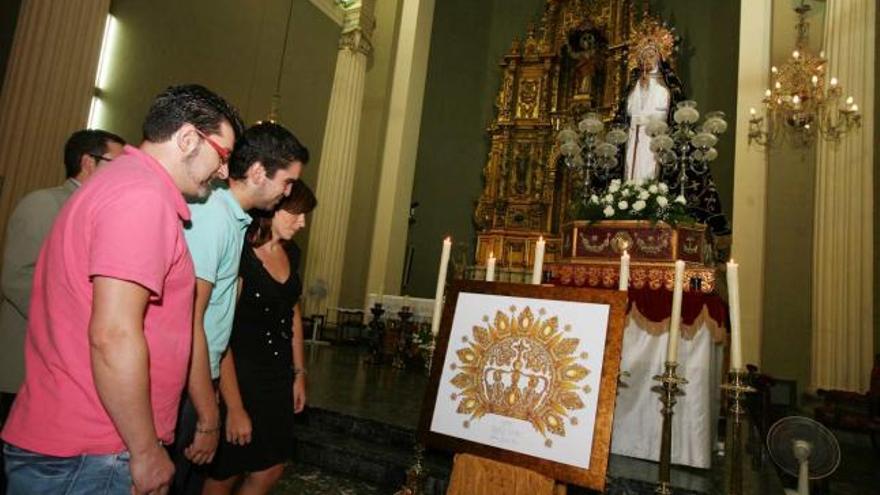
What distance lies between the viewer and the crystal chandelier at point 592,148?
5199mm

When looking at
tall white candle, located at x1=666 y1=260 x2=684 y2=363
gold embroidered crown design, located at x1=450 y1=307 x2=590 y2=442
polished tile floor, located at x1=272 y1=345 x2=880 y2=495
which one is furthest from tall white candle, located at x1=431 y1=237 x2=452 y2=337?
polished tile floor, located at x1=272 y1=345 x2=880 y2=495

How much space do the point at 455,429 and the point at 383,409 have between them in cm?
241

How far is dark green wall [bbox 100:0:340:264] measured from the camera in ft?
23.4

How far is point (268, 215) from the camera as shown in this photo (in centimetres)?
204

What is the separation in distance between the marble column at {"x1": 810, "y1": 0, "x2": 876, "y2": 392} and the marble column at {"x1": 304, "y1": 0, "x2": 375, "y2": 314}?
746 cm

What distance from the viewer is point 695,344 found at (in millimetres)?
3344

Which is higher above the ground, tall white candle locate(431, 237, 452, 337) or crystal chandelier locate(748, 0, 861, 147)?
crystal chandelier locate(748, 0, 861, 147)

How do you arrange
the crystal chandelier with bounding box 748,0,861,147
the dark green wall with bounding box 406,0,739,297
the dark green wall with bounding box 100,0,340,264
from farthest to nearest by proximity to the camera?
the dark green wall with bounding box 406,0,739,297 → the dark green wall with bounding box 100,0,340,264 → the crystal chandelier with bounding box 748,0,861,147

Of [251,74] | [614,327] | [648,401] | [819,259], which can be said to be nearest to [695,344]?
[648,401]

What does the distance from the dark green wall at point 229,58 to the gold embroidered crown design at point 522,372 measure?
7218 mm

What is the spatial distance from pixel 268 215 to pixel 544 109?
1132cm

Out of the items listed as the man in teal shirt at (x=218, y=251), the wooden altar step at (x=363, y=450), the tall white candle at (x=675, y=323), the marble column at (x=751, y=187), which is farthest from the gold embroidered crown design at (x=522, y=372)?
the marble column at (x=751, y=187)

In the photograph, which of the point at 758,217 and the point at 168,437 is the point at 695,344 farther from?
the point at 758,217

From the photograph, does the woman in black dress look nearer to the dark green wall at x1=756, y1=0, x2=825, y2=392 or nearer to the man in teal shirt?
the man in teal shirt
